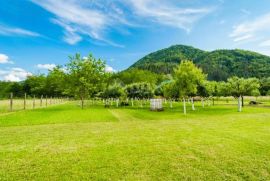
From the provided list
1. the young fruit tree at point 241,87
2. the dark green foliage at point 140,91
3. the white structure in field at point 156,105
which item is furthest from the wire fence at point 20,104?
the young fruit tree at point 241,87

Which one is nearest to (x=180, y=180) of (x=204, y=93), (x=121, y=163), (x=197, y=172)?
(x=197, y=172)

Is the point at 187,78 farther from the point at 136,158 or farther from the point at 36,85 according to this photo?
the point at 36,85

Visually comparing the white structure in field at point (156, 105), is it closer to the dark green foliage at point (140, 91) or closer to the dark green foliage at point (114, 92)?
the dark green foliage at point (140, 91)

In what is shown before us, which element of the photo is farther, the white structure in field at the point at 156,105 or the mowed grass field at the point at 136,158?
the white structure in field at the point at 156,105

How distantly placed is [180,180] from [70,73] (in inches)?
1454

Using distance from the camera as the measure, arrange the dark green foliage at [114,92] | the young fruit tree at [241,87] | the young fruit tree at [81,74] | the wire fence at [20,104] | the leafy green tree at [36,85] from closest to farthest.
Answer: the wire fence at [20,104] < the young fruit tree at [241,87] < the young fruit tree at [81,74] < the dark green foliage at [114,92] < the leafy green tree at [36,85]

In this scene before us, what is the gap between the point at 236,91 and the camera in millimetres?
35031

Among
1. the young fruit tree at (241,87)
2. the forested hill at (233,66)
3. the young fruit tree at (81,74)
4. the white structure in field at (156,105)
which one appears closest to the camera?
the white structure in field at (156,105)

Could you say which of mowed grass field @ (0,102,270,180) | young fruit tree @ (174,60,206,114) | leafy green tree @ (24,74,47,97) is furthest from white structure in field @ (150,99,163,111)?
leafy green tree @ (24,74,47,97)

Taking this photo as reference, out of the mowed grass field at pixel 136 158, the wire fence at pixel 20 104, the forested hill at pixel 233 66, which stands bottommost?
the mowed grass field at pixel 136 158

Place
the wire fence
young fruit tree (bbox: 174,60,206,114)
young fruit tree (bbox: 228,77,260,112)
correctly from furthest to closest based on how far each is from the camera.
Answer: young fruit tree (bbox: 228,77,260,112)
young fruit tree (bbox: 174,60,206,114)
the wire fence

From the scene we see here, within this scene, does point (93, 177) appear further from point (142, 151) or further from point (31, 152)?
point (31, 152)

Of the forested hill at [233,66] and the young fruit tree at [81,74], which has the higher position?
the forested hill at [233,66]

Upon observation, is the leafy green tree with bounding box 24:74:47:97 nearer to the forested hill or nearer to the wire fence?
the wire fence
